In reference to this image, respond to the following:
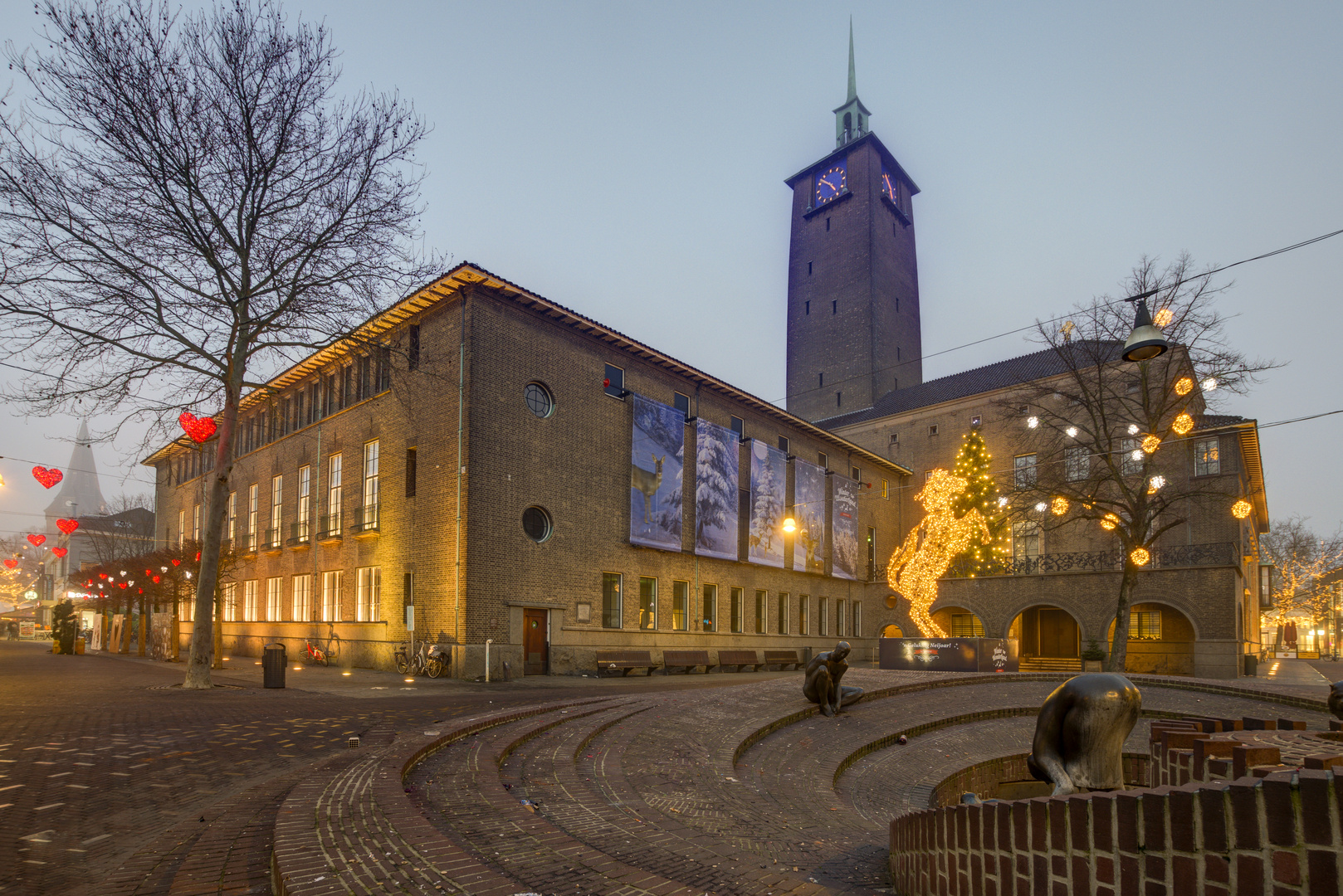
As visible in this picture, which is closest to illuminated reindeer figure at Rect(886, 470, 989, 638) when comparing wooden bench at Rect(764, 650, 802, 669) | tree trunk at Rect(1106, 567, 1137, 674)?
wooden bench at Rect(764, 650, 802, 669)

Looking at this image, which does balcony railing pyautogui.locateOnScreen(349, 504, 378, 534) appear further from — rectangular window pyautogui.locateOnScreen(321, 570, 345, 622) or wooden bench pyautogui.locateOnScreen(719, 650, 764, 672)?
wooden bench pyautogui.locateOnScreen(719, 650, 764, 672)

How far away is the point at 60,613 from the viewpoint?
3338cm

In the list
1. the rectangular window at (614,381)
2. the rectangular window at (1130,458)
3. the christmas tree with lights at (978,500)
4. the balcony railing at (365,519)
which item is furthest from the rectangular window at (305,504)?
the rectangular window at (1130,458)

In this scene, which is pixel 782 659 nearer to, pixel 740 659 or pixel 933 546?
pixel 740 659

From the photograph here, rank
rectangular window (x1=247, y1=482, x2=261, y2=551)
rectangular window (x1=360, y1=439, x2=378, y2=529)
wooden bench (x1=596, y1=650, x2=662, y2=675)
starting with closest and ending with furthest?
wooden bench (x1=596, y1=650, x2=662, y2=675) < rectangular window (x1=360, y1=439, x2=378, y2=529) < rectangular window (x1=247, y1=482, x2=261, y2=551)

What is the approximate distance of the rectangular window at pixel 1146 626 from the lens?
35938 mm

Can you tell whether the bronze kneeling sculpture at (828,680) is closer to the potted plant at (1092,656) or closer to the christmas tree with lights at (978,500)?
the potted plant at (1092,656)

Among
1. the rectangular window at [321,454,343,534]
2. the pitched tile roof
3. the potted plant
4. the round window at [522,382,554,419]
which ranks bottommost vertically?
the potted plant

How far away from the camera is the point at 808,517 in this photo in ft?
126

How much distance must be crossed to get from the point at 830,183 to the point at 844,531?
27220mm

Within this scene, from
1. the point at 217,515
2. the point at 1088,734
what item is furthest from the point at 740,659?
the point at 1088,734

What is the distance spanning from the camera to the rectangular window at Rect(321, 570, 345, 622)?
2917 centimetres

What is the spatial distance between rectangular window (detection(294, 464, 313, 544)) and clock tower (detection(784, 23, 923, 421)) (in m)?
33.8

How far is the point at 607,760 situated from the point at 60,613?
3597cm
